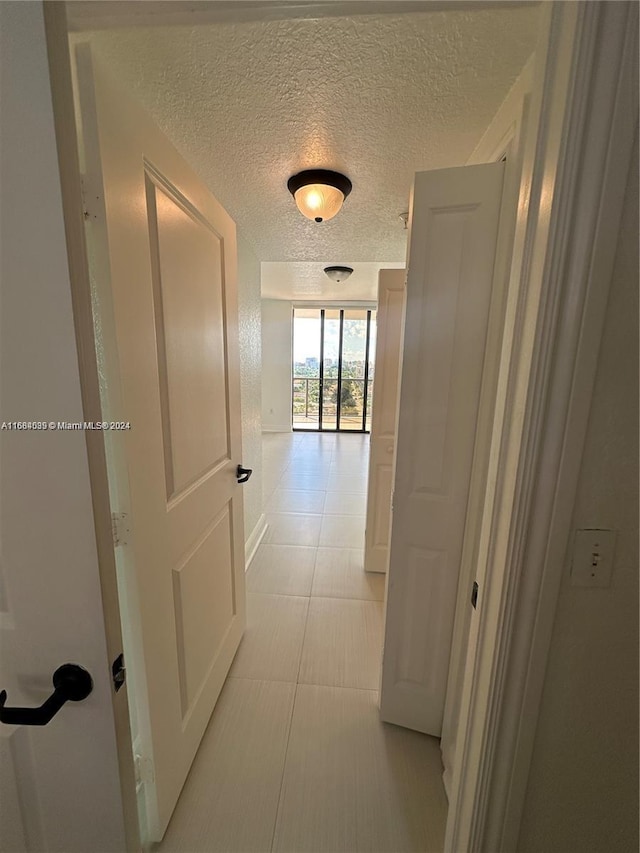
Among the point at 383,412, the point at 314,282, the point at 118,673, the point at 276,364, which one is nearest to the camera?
the point at 118,673

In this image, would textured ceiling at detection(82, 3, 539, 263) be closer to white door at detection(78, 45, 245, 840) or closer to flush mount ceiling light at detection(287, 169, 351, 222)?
flush mount ceiling light at detection(287, 169, 351, 222)

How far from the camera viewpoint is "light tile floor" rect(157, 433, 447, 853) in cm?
109

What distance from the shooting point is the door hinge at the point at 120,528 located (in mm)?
831

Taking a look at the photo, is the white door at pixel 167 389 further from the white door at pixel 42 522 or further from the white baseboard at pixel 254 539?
the white baseboard at pixel 254 539

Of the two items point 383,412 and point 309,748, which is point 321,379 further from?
point 309,748

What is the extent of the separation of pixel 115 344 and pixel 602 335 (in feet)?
3.27

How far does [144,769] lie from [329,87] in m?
2.10

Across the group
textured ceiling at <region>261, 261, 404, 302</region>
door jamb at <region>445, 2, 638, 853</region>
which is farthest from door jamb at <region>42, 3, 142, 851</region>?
textured ceiling at <region>261, 261, 404, 302</region>

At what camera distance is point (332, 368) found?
7.13 metres

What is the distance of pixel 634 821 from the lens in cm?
74

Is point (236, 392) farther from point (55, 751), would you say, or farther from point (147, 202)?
point (55, 751)

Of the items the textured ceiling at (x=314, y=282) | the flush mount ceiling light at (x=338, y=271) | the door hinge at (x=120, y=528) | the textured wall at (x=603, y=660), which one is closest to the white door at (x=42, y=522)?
the door hinge at (x=120, y=528)

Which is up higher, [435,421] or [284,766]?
[435,421]

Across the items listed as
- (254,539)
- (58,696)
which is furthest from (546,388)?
(254,539)
